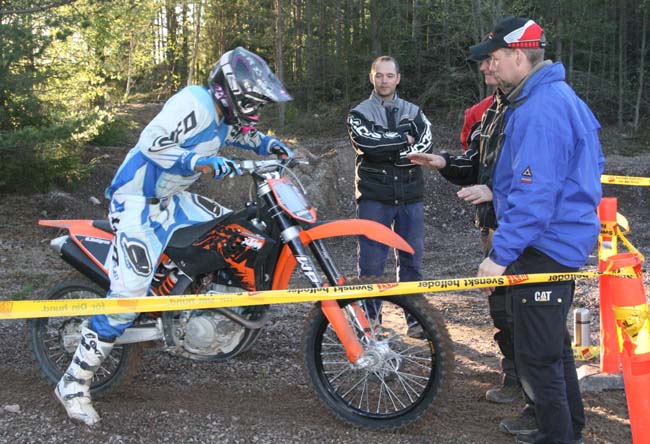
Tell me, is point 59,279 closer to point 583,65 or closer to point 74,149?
point 74,149

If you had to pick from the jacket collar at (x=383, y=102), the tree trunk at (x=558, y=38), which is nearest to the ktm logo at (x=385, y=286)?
the jacket collar at (x=383, y=102)

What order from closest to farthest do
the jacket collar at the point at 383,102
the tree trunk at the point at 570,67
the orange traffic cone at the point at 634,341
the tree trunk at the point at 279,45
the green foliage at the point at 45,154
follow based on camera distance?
1. the orange traffic cone at the point at 634,341
2. the jacket collar at the point at 383,102
3. the green foliage at the point at 45,154
4. the tree trunk at the point at 570,67
5. the tree trunk at the point at 279,45

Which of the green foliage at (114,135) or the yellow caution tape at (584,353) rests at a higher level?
the green foliage at (114,135)

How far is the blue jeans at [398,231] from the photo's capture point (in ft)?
19.0

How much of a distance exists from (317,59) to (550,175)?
1977 cm

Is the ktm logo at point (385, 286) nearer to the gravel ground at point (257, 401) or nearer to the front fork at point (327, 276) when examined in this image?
the front fork at point (327, 276)

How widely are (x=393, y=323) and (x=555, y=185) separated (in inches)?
94.9

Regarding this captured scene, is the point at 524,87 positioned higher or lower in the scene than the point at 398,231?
higher

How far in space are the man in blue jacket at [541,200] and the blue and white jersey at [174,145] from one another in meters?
1.62

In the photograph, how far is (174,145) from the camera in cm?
406

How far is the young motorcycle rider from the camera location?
4.05m

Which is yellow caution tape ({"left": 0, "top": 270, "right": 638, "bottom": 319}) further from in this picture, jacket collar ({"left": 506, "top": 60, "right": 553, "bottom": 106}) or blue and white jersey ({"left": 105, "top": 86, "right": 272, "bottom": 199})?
jacket collar ({"left": 506, "top": 60, "right": 553, "bottom": 106})

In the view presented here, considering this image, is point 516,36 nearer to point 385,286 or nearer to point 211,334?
point 385,286

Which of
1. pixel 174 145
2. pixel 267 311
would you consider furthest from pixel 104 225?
pixel 267 311
